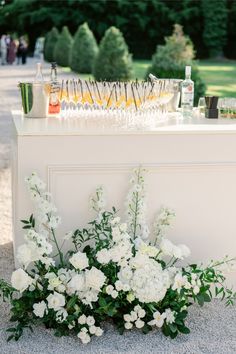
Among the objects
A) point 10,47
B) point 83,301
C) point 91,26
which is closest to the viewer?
point 83,301

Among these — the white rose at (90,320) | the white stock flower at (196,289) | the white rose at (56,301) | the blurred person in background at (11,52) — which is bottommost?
→ the blurred person in background at (11,52)

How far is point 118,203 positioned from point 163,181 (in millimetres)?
266

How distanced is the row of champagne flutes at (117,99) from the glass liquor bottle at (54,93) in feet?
0.17

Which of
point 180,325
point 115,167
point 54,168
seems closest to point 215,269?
point 180,325

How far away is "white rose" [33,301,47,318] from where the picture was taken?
326 cm

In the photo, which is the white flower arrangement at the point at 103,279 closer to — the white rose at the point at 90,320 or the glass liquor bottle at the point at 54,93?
the white rose at the point at 90,320

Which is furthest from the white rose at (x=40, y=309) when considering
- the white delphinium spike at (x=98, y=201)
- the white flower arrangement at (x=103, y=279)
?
the white delphinium spike at (x=98, y=201)

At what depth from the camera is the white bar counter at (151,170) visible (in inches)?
137

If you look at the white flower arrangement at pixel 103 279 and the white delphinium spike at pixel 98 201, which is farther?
the white delphinium spike at pixel 98 201

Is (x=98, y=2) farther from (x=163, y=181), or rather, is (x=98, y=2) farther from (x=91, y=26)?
(x=163, y=181)

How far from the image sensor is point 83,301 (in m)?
3.23

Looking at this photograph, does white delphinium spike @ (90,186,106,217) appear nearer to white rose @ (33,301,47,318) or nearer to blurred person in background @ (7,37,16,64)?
white rose @ (33,301,47,318)

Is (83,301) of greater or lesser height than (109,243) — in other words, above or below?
below

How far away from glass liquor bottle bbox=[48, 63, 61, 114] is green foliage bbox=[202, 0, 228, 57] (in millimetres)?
32948
